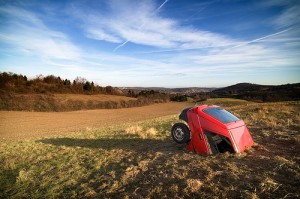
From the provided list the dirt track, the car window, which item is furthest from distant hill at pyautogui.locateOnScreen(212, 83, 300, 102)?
the car window

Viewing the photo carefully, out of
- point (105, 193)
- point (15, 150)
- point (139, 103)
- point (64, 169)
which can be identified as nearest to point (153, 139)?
point (64, 169)

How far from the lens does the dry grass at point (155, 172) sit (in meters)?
4.28

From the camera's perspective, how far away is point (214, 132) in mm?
6164

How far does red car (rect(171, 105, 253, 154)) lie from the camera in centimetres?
616

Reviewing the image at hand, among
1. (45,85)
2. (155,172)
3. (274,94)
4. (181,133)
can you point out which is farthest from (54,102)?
(274,94)

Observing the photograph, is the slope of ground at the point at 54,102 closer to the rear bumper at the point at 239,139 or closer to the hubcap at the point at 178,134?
the hubcap at the point at 178,134

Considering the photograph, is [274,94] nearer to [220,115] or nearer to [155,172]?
[220,115]

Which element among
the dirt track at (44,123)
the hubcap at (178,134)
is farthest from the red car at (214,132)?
the dirt track at (44,123)

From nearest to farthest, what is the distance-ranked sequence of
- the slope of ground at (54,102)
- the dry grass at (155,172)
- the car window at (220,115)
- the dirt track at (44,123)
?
the dry grass at (155,172)
the car window at (220,115)
the dirt track at (44,123)
the slope of ground at (54,102)

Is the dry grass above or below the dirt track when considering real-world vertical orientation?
above

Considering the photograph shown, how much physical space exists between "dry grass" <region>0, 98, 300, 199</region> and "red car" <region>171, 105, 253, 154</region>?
13.7 inches

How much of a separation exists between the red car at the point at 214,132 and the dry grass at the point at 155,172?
13.7 inches

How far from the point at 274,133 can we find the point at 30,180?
8.95m

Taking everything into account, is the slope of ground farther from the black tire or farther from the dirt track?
the black tire
